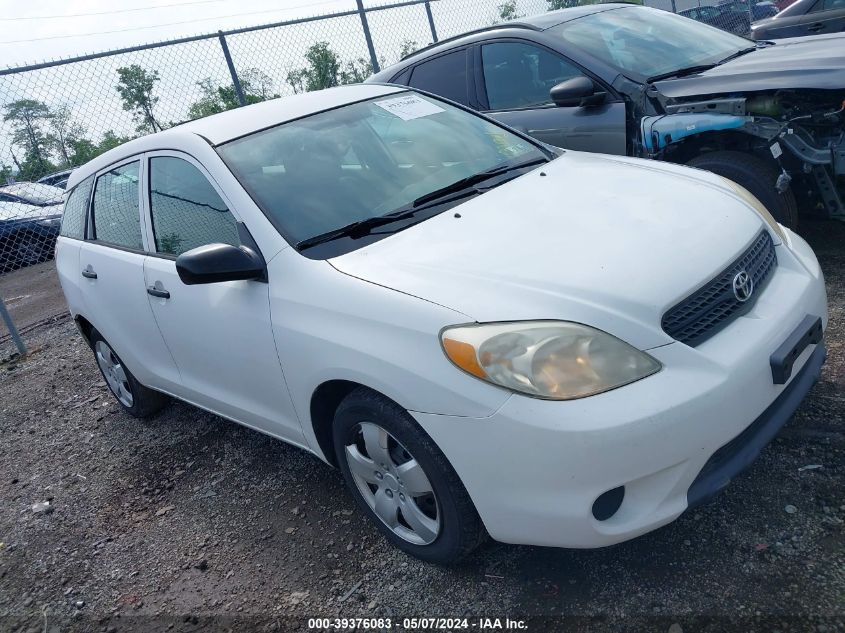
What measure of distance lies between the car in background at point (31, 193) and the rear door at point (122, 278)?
5268 millimetres

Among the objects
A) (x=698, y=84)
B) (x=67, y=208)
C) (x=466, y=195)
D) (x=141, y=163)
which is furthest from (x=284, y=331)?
(x=698, y=84)

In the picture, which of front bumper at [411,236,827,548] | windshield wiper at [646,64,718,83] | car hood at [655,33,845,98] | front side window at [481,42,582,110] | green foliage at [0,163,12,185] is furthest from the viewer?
green foliage at [0,163,12,185]

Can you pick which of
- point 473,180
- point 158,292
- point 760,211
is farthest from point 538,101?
point 158,292

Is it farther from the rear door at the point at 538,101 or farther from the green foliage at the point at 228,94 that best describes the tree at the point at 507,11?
the rear door at the point at 538,101

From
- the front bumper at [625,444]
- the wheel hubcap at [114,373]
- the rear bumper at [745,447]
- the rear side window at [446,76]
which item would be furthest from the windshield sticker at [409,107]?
the wheel hubcap at [114,373]

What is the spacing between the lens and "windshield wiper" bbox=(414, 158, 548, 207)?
303 cm

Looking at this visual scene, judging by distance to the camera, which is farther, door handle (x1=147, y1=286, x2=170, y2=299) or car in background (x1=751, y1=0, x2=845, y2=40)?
car in background (x1=751, y1=0, x2=845, y2=40)

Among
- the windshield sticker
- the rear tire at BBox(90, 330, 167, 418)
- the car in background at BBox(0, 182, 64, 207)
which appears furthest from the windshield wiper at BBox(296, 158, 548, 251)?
the car in background at BBox(0, 182, 64, 207)

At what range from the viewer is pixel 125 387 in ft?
14.8

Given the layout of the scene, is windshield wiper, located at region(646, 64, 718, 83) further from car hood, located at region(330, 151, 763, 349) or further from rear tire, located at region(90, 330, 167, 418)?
rear tire, located at region(90, 330, 167, 418)

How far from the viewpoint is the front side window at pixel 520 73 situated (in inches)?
195

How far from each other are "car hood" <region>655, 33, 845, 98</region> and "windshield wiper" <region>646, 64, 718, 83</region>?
0.30 ft

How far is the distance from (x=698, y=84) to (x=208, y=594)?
3.84 m

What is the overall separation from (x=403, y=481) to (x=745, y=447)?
1.12 m
